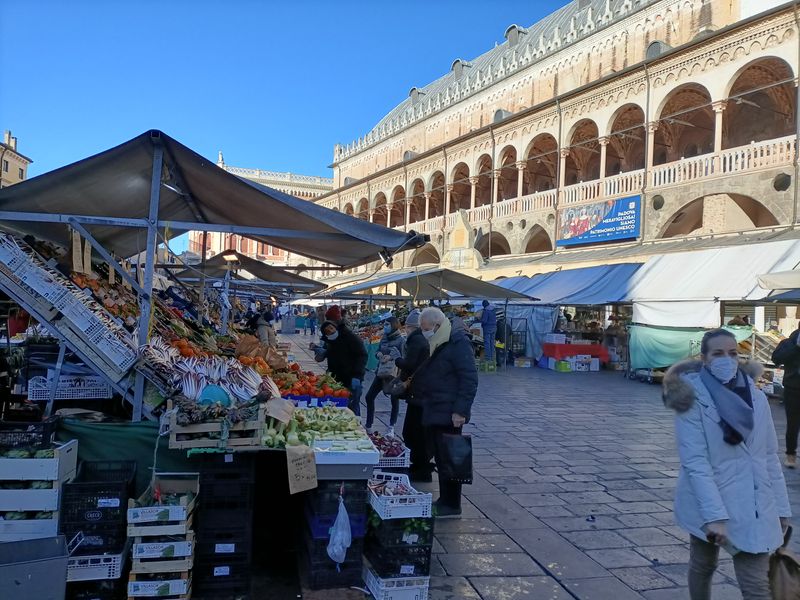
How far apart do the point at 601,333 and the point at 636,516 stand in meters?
13.3

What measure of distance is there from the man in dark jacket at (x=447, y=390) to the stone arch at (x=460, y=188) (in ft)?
79.9

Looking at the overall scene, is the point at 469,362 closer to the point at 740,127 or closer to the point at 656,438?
the point at 656,438

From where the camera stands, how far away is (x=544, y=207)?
22781mm

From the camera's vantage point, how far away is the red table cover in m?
16.2

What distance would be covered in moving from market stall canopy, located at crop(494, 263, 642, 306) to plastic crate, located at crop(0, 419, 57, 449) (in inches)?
515

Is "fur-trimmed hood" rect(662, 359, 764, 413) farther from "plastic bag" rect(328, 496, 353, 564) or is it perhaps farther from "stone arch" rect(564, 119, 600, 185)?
"stone arch" rect(564, 119, 600, 185)

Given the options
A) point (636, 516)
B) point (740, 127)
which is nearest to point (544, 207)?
point (740, 127)

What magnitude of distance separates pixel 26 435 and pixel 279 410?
4.89 feet

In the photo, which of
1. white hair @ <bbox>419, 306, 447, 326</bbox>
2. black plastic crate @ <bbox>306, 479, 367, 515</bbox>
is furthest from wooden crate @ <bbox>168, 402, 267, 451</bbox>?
white hair @ <bbox>419, 306, 447, 326</bbox>

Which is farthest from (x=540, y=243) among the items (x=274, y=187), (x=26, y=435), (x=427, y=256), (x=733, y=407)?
(x=274, y=187)

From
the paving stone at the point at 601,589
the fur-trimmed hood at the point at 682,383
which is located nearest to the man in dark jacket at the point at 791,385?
the paving stone at the point at 601,589

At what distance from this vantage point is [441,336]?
489 cm

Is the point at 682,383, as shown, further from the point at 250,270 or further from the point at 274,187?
the point at 274,187

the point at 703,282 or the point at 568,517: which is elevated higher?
the point at 703,282
